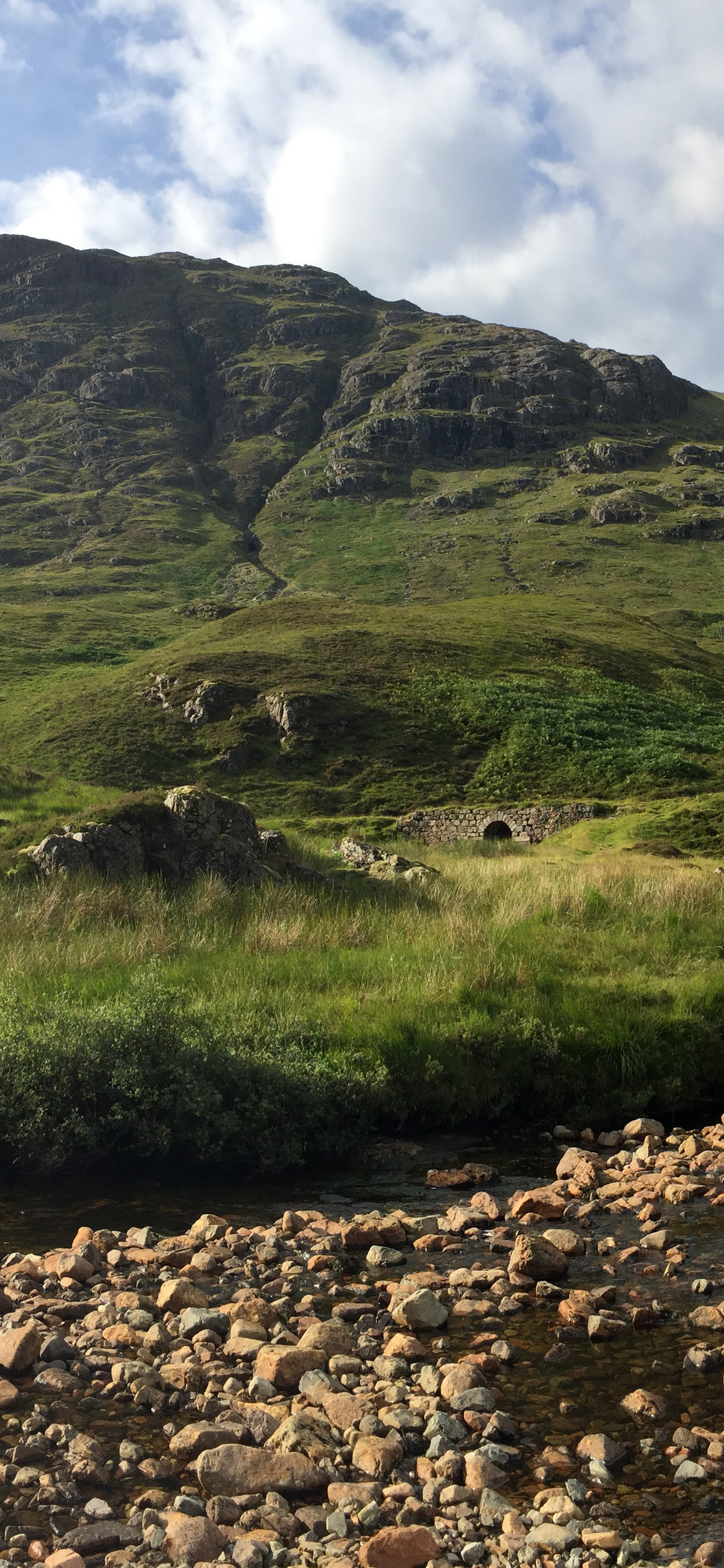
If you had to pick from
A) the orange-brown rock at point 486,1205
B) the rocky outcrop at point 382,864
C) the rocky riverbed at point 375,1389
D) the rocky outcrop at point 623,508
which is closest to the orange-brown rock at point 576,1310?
the rocky riverbed at point 375,1389

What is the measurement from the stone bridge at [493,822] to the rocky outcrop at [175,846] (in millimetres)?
20742

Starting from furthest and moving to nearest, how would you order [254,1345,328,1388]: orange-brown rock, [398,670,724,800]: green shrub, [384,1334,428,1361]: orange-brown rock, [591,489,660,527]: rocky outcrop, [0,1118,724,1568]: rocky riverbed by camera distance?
[591,489,660,527]: rocky outcrop → [398,670,724,800]: green shrub → [384,1334,428,1361]: orange-brown rock → [254,1345,328,1388]: orange-brown rock → [0,1118,724,1568]: rocky riverbed

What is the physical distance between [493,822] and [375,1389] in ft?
119

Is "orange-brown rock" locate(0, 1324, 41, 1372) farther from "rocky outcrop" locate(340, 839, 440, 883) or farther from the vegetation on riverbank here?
"rocky outcrop" locate(340, 839, 440, 883)

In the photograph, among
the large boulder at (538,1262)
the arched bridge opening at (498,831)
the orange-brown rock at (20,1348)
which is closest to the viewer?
the orange-brown rock at (20,1348)

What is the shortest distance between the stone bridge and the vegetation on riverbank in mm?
24287

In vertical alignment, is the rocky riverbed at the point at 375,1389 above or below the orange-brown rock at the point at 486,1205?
above

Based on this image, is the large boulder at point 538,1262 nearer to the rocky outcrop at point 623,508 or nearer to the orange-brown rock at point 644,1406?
the orange-brown rock at point 644,1406

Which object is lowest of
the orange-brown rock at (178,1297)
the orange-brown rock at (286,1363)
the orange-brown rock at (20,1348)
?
the orange-brown rock at (178,1297)

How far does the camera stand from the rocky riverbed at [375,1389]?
4.51m

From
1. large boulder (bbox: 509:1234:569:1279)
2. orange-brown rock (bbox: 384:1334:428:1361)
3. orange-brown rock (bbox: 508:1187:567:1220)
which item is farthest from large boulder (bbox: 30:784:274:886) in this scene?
orange-brown rock (bbox: 384:1334:428:1361)

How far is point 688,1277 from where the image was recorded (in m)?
6.97

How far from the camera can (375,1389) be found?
18.4 feet

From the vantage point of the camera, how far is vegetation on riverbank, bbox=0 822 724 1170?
31.0 ft
